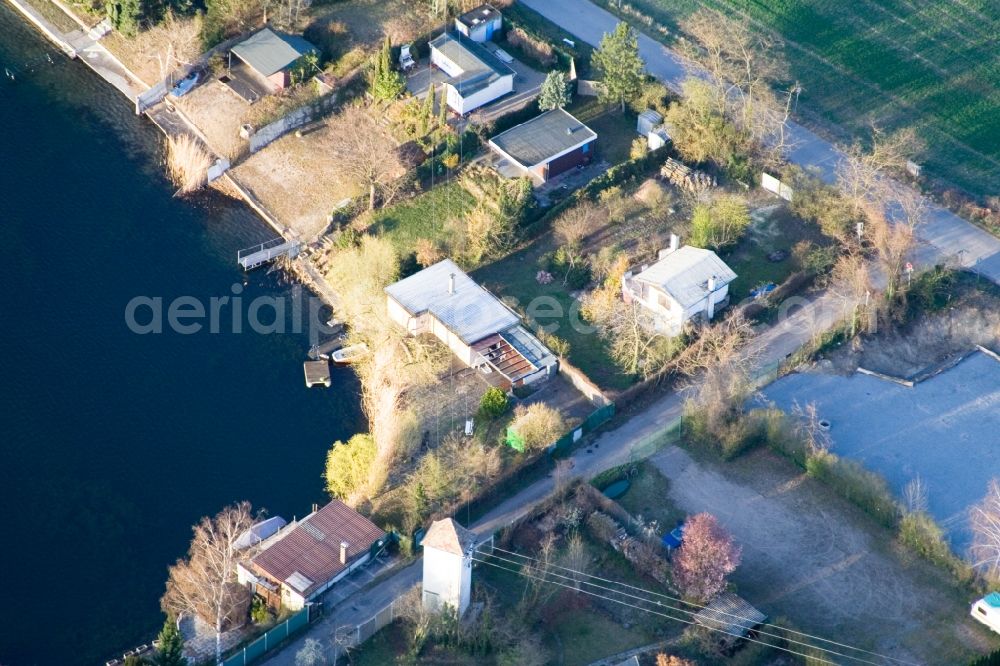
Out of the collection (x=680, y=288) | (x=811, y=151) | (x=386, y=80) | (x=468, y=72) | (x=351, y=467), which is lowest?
(x=680, y=288)

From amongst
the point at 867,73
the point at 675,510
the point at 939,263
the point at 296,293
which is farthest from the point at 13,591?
the point at 867,73

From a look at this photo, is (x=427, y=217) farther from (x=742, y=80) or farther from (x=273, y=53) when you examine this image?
(x=742, y=80)

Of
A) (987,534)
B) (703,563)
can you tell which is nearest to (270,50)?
(703,563)

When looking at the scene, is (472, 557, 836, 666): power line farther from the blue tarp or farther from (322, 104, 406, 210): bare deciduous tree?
(322, 104, 406, 210): bare deciduous tree

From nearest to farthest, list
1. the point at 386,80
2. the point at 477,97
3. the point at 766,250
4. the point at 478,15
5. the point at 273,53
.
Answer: the point at 766,250 → the point at 386,80 → the point at 477,97 → the point at 273,53 → the point at 478,15

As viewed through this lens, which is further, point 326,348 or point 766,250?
point 766,250

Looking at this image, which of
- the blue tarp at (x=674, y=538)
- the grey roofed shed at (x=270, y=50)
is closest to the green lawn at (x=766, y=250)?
the blue tarp at (x=674, y=538)

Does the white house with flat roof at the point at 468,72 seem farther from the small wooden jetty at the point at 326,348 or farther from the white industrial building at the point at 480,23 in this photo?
the small wooden jetty at the point at 326,348
